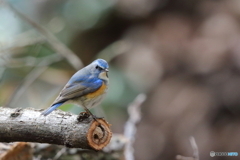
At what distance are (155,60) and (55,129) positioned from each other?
5.89 m

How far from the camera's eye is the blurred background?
6582mm

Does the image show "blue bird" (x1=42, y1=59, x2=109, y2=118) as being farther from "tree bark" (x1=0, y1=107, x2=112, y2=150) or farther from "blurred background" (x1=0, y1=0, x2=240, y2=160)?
"blurred background" (x1=0, y1=0, x2=240, y2=160)

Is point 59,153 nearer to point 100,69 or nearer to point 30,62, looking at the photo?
point 100,69

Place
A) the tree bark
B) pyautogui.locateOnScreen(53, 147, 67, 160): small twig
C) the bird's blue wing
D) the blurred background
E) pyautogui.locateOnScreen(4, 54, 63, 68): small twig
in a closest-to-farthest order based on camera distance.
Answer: the tree bark < the bird's blue wing < pyautogui.locateOnScreen(53, 147, 67, 160): small twig < pyautogui.locateOnScreen(4, 54, 63, 68): small twig < the blurred background

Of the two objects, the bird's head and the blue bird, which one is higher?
the bird's head

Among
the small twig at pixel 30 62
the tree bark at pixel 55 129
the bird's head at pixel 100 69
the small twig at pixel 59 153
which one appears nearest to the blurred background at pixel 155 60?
the small twig at pixel 30 62

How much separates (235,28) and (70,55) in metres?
4.46

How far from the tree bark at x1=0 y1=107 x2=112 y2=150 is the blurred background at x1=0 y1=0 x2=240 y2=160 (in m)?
Answer: 3.10

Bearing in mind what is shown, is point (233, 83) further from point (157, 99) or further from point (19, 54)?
point (19, 54)

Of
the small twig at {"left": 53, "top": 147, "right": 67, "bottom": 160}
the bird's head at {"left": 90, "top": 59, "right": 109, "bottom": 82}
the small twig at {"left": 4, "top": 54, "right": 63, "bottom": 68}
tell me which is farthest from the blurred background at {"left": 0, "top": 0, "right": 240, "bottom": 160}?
the bird's head at {"left": 90, "top": 59, "right": 109, "bottom": 82}

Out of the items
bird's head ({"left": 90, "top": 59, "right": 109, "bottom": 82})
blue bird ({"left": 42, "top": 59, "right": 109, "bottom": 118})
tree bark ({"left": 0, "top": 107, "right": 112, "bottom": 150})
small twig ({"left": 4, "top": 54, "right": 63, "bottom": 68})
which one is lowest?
tree bark ({"left": 0, "top": 107, "right": 112, "bottom": 150})

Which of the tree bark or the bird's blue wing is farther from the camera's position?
the bird's blue wing

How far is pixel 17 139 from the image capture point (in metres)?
2.75

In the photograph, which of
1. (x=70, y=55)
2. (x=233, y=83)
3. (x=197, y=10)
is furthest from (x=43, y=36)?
(x=197, y=10)
